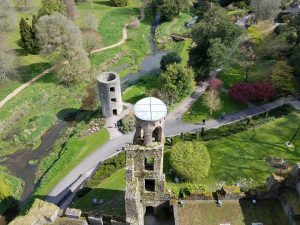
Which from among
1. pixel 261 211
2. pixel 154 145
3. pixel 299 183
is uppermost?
pixel 154 145

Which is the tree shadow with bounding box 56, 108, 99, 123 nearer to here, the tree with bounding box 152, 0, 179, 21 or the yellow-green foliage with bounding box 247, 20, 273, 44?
Result: the yellow-green foliage with bounding box 247, 20, 273, 44

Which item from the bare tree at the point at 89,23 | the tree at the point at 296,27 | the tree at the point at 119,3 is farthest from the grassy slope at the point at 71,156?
the tree at the point at 119,3

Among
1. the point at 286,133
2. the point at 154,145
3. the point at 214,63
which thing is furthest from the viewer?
the point at 214,63

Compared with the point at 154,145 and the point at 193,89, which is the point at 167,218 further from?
the point at 193,89

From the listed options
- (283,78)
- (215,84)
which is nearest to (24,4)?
(215,84)

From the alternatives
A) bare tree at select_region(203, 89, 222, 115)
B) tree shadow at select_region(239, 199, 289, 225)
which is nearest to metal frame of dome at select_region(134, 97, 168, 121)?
tree shadow at select_region(239, 199, 289, 225)

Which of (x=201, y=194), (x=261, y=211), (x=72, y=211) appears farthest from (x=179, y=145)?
(x=72, y=211)

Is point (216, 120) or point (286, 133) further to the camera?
point (216, 120)

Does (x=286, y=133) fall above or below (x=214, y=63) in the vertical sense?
below
